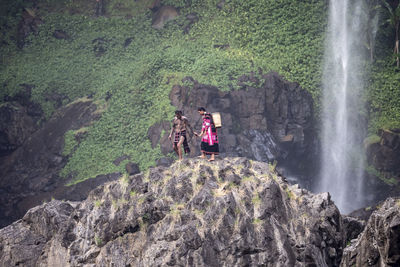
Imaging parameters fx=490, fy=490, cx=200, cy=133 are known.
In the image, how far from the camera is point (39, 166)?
34438mm

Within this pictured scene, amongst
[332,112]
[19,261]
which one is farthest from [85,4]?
[19,261]

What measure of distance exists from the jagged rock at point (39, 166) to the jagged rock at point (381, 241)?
2018cm

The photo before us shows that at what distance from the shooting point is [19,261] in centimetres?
1805

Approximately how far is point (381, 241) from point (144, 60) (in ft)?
89.5

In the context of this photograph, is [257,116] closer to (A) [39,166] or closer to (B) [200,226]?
(A) [39,166]

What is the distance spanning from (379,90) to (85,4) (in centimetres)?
2484

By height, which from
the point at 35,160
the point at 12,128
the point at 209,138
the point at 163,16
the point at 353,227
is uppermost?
the point at 163,16

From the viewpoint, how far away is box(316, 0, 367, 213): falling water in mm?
35250

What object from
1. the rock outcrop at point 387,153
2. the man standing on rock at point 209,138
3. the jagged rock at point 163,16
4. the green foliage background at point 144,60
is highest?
the jagged rock at point 163,16

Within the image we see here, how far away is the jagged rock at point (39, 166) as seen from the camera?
32656mm

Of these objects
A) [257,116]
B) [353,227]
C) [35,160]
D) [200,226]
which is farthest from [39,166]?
[353,227]

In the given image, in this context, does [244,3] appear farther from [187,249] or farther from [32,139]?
[187,249]

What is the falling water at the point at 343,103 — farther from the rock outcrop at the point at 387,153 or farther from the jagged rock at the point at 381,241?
the jagged rock at the point at 381,241

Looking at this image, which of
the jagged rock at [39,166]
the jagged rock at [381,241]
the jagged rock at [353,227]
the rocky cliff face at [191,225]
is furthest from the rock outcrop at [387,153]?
the jagged rock at [381,241]
